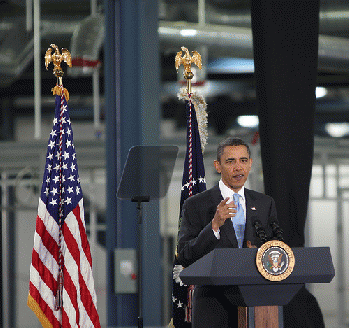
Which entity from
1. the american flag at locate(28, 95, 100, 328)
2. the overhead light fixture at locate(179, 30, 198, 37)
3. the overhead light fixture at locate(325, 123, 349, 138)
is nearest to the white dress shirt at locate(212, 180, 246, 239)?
the american flag at locate(28, 95, 100, 328)

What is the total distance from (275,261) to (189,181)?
1.37 metres

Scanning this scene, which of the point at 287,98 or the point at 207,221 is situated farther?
the point at 287,98

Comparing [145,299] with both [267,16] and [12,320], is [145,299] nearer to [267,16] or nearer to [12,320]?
[267,16]

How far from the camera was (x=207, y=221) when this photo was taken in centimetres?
238

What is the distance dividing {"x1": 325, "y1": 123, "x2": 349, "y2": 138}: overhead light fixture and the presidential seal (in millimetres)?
7813

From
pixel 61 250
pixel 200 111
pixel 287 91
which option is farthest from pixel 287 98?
pixel 61 250

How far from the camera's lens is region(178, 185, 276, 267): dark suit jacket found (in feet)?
7.42

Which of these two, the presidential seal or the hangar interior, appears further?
the hangar interior

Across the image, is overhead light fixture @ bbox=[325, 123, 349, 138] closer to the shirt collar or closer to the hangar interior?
the hangar interior

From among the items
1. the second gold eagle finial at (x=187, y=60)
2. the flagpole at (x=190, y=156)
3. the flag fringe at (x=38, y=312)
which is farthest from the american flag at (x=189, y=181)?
the flag fringe at (x=38, y=312)

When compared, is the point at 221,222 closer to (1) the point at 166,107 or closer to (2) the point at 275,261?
(2) the point at 275,261

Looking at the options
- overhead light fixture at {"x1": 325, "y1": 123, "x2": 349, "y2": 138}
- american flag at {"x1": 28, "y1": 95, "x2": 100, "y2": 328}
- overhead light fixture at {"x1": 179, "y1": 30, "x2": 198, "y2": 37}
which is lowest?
american flag at {"x1": 28, "y1": 95, "x2": 100, "y2": 328}

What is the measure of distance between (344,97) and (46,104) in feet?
16.3

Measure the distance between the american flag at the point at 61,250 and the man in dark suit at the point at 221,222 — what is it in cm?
100
